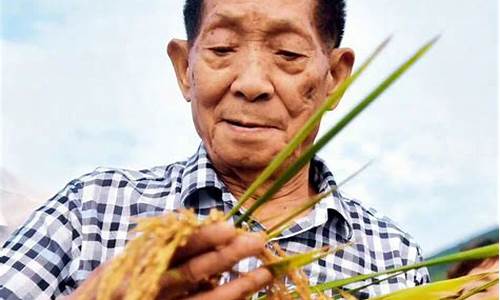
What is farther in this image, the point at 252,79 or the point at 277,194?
the point at 277,194

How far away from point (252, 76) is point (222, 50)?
7 cm

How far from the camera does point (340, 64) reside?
1418mm

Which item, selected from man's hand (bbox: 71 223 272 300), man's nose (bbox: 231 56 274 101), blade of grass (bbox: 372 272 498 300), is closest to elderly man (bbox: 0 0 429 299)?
man's nose (bbox: 231 56 274 101)

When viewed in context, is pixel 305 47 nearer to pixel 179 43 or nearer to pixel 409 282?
pixel 179 43

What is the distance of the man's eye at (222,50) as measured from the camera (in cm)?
123

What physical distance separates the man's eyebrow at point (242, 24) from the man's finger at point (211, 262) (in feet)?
2.04

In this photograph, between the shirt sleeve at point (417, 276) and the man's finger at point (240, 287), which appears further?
the shirt sleeve at point (417, 276)

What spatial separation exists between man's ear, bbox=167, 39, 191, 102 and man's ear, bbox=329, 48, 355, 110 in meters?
0.26

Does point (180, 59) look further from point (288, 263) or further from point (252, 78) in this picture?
point (288, 263)

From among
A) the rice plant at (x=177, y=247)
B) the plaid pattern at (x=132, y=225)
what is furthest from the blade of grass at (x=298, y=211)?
the plaid pattern at (x=132, y=225)

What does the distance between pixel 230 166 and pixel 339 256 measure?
23cm

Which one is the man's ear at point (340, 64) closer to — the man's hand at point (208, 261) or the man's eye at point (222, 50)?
the man's eye at point (222, 50)

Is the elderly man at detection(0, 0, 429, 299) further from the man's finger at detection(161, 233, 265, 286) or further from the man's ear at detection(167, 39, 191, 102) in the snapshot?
the man's finger at detection(161, 233, 265, 286)

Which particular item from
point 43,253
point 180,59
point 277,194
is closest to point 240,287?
point 43,253
